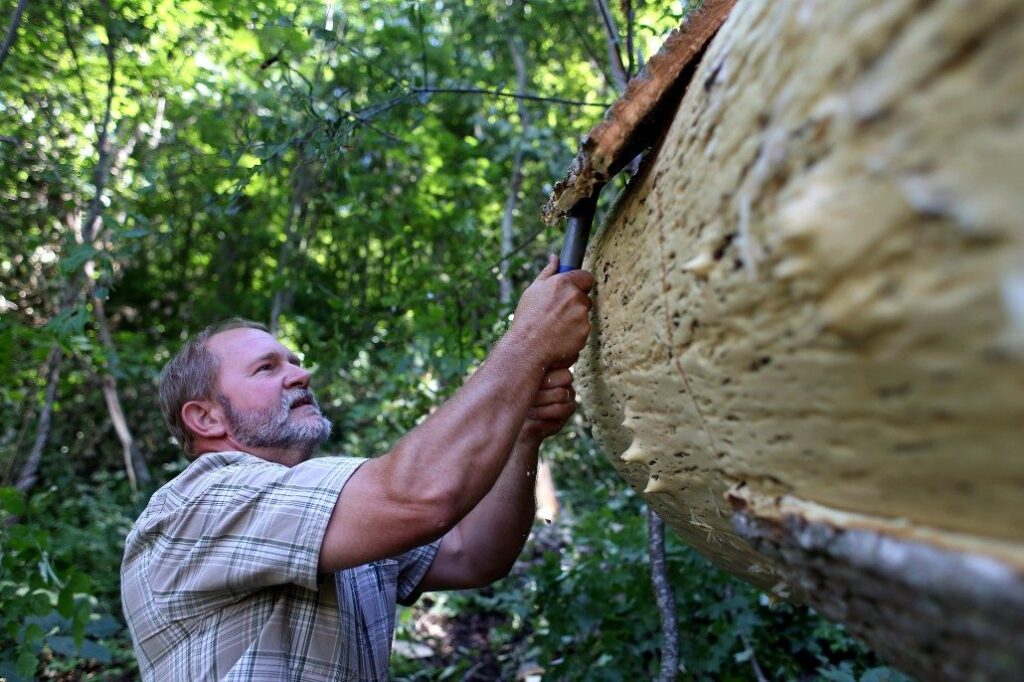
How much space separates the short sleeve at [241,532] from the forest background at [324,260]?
1041mm

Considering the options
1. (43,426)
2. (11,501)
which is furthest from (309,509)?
(43,426)

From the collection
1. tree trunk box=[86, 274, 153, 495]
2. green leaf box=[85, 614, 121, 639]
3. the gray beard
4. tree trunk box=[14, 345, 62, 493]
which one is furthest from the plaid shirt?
tree trunk box=[86, 274, 153, 495]

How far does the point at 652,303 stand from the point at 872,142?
0.51 meters

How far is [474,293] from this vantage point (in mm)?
3068

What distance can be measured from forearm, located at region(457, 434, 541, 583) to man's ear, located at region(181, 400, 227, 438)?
0.77 metres

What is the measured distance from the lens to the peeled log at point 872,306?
0.54 meters

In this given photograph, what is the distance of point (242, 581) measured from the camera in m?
1.58

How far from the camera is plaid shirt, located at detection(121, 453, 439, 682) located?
60.6 inches

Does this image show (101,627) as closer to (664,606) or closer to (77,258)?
(77,258)

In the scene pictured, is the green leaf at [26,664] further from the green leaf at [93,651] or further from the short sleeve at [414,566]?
the short sleeve at [414,566]

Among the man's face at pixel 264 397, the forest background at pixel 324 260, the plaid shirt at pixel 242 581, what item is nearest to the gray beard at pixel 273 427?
the man's face at pixel 264 397

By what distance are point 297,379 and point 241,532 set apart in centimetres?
62

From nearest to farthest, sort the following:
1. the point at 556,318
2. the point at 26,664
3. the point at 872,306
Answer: the point at 872,306 → the point at 556,318 → the point at 26,664

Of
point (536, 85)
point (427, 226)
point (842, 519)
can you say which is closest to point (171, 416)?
point (842, 519)
